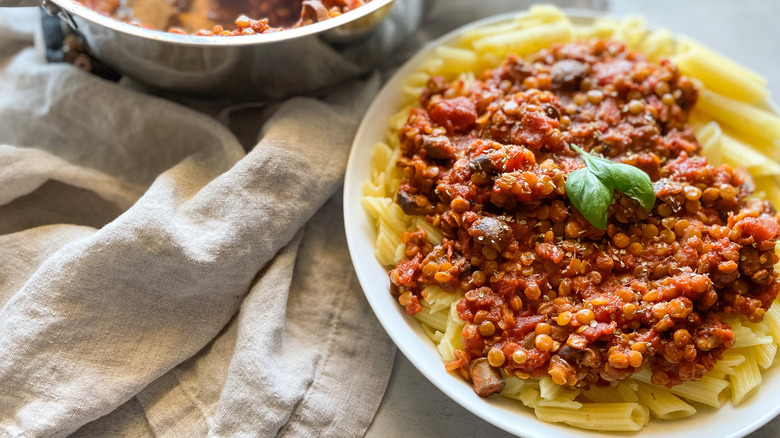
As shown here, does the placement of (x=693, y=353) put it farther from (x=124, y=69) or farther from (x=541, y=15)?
(x=124, y=69)

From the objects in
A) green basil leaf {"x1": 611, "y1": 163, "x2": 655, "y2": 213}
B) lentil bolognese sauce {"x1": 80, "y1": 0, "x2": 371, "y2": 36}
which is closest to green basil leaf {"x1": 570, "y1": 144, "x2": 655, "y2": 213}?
green basil leaf {"x1": 611, "y1": 163, "x2": 655, "y2": 213}

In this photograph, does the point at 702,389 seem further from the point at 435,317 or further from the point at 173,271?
the point at 173,271

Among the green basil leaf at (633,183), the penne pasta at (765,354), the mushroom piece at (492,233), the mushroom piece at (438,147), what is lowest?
the penne pasta at (765,354)

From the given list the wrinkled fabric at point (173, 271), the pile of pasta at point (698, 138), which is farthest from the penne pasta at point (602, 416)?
the wrinkled fabric at point (173, 271)

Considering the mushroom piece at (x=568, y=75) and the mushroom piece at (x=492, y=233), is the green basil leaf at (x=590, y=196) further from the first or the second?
the mushroom piece at (x=568, y=75)

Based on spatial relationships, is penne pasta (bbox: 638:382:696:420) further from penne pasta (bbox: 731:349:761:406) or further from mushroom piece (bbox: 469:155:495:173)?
mushroom piece (bbox: 469:155:495:173)

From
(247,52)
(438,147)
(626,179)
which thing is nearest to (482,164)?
(438,147)

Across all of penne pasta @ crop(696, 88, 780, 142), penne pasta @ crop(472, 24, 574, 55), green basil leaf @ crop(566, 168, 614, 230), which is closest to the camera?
green basil leaf @ crop(566, 168, 614, 230)
